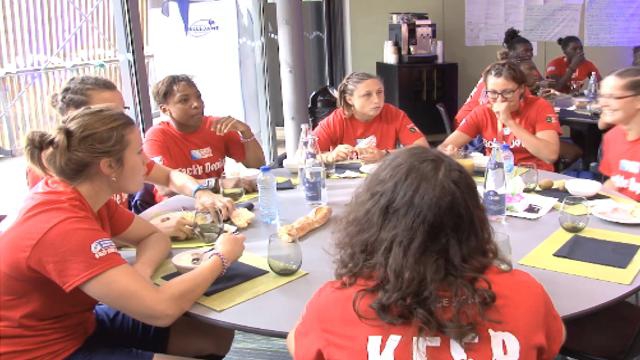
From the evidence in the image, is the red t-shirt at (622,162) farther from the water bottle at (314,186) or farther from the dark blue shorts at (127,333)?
the dark blue shorts at (127,333)

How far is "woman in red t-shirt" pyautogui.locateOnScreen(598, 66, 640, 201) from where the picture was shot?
2498 mm

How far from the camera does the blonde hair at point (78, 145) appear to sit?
1.48 meters

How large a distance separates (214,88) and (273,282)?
12.7 ft

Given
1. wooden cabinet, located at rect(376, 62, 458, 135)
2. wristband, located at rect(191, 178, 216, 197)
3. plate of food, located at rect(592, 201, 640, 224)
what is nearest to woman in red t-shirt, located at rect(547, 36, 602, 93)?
wooden cabinet, located at rect(376, 62, 458, 135)

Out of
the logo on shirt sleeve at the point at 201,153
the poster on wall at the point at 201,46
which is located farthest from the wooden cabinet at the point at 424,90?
the logo on shirt sleeve at the point at 201,153

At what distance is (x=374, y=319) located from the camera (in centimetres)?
104

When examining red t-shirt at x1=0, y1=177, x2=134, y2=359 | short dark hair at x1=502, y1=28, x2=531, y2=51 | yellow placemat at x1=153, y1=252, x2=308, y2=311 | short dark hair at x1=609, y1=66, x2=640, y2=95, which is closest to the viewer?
red t-shirt at x1=0, y1=177, x2=134, y2=359

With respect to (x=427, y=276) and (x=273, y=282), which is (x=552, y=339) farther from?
(x=273, y=282)

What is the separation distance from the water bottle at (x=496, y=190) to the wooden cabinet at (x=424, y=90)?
457 centimetres

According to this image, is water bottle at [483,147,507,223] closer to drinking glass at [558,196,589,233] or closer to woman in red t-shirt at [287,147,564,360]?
drinking glass at [558,196,589,233]

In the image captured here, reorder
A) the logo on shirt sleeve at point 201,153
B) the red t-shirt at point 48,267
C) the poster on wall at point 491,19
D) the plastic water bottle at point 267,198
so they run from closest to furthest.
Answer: the red t-shirt at point 48,267, the plastic water bottle at point 267,198, the logo on shirt sleeve at point 201,153, the poster on wall at point 491,19

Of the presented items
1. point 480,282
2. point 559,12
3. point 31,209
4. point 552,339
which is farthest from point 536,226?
point 559,12

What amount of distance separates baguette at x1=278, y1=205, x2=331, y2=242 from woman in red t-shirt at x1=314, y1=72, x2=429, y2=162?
1226 millimetres

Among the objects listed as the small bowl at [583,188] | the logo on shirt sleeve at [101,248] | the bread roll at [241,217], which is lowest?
the bread roll at [241,217]
